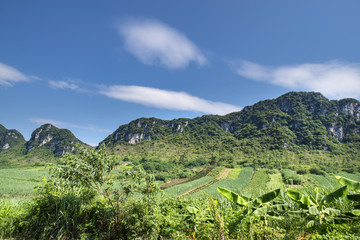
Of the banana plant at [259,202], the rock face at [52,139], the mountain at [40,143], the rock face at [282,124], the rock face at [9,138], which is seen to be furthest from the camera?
the rock face at [9,138]

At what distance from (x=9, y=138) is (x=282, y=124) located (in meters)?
230

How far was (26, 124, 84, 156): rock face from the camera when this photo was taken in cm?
13368

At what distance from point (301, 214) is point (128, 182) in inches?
147

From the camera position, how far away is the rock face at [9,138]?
14891 cm

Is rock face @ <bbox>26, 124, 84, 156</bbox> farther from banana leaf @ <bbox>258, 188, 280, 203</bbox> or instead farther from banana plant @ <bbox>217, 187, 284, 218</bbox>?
banana leaf @ <bbox>258, 188, 280, 203</bbox>

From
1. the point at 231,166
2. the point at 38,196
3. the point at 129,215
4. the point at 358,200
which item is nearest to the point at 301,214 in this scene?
the point at 358,200

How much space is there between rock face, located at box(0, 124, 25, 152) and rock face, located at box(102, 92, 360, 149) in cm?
7605

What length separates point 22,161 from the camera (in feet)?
343

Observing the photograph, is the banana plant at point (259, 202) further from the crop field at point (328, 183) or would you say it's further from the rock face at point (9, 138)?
the rock face at point (9, 138)

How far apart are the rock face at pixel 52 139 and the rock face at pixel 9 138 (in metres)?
15.6

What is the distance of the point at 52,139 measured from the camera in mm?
147500

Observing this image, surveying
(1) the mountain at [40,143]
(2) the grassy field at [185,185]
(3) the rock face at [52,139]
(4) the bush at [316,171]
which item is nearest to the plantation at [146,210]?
(2) the grassy field at [185,185]

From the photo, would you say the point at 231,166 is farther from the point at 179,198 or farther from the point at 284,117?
the point at 284,117

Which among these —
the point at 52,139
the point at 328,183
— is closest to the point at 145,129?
the point at 52,139
